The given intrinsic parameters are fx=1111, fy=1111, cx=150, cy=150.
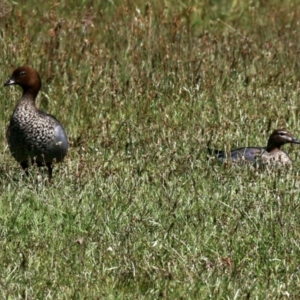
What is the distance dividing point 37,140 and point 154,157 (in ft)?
2.96

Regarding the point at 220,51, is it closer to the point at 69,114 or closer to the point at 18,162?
the point at 69,114

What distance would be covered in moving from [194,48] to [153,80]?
38.1 inches

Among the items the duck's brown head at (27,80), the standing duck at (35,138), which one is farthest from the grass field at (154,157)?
the duck's brown head at (27,80)

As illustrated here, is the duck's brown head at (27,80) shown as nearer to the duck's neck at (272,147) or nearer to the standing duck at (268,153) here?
the standing duck at (268,153)

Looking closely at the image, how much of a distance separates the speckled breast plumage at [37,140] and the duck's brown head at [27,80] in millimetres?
482

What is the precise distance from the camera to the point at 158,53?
36.1ft

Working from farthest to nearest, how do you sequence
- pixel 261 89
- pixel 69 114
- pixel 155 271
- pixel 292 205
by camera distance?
pixel 261 89 < pixel 69 114 < pixel 292 205 < pixel 155 271

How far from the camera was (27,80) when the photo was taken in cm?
909

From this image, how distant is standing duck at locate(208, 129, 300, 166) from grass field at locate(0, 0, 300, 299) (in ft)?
0.48

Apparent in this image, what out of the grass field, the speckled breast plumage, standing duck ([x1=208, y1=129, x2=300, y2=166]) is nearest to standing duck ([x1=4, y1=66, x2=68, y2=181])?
the speckled breast plumage

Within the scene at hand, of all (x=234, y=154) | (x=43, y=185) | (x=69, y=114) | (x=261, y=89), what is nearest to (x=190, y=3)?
(x=261, y=89)

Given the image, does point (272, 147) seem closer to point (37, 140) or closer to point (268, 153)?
point (268, 153)

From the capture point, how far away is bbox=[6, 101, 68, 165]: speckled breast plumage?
8.44 m

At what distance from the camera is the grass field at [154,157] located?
5930 mm
